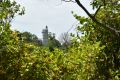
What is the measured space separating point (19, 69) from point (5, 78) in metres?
0.40

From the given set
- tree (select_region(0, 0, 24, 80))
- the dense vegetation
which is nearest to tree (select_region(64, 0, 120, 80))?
the dense vegetation

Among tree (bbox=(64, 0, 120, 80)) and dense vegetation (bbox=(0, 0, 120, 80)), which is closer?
→ dense vegetation (bbox=(0, 0, 120, 80))

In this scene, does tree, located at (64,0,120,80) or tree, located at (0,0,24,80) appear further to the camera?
tree, located at (64,0,120,80)

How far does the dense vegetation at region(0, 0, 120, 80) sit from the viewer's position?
9170 mm

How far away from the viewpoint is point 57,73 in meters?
9.85

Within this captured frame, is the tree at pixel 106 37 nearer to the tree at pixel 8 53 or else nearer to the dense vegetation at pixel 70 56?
the dense vegetation at pixel 70 56

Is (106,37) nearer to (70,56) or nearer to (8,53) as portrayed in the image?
(70,56)

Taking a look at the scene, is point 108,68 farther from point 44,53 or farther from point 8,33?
point 8,33

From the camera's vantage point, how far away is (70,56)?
36.0 feet

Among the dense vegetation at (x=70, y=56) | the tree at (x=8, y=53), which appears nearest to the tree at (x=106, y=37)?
the dense vegetation at (x=70, y=56)

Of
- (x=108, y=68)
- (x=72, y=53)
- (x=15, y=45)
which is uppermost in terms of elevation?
(x=15, y=45)

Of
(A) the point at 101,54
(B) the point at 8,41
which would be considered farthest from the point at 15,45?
(A) the point at 101,54

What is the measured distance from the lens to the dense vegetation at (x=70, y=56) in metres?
9.17

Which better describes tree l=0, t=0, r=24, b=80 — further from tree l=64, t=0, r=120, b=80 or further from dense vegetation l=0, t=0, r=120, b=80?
tree l=64, t=0, r=120, b=80
